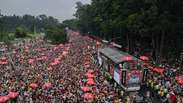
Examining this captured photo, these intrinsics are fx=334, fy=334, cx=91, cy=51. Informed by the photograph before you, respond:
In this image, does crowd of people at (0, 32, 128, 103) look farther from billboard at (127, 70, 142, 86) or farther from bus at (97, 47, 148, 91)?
billboard at (127, 70, 142, 86)

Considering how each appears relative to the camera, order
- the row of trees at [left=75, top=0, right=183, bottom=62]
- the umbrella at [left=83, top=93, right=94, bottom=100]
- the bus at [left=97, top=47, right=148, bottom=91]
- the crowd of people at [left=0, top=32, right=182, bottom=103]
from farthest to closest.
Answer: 1. the row of trees at [left=75, top=0, right=183, bottom=62]
2. the bus at [left=97, top=47, right=148, bottom=91]
3. the crowd of people at [left=0, top=32, right=182, bottom=103]
4. the umbrella at [left=83, top=93, right=94, bottom=100]

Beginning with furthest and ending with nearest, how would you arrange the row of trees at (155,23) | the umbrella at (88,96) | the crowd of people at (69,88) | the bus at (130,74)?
the row of trees at (155,23) < the bus at (130,74) < the crowd of people at (69,88) < the umbrella at (88,96)

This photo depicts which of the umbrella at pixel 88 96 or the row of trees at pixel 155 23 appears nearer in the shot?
the umbrella at pixel 88 96

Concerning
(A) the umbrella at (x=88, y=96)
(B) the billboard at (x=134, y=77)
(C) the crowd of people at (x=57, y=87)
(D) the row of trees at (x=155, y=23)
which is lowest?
(C) the crowd of people at (x=57, y=87)

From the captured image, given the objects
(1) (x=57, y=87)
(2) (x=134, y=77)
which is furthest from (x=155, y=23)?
(1) (x=57, y=87)

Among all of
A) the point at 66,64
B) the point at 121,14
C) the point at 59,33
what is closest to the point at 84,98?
the point at 66,64

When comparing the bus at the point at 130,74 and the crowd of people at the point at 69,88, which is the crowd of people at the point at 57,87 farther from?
the bus at the point at 130,74

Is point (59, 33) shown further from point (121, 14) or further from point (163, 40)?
point (163, 40)

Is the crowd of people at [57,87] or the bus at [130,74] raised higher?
the bus at [130,74]

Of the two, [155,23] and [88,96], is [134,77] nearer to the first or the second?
[88,96]

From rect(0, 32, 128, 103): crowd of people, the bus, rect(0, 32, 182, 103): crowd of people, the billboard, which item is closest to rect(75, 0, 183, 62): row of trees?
rect(0, 32, 182, 103): crowd of people

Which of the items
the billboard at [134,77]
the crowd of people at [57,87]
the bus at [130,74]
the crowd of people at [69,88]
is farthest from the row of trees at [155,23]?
the billboard at [134,77]
